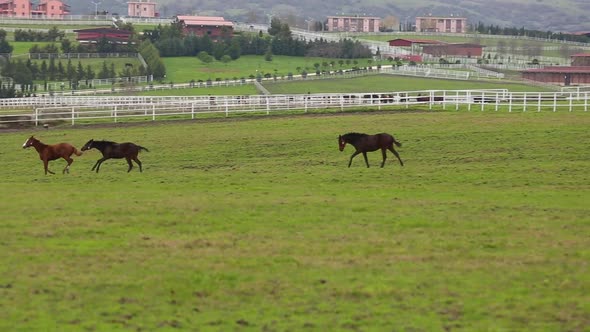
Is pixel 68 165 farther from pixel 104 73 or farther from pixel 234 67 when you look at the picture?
pixel 234 67

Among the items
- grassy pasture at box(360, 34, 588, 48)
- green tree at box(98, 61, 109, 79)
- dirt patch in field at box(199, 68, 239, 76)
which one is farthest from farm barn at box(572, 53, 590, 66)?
green tree at box(98, 61, 109, 79)

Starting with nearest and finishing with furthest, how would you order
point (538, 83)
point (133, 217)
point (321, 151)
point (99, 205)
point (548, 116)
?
point (133, 217) → point (99, 205) → point (321, 151) → point (548, 116) → point (538, 83)

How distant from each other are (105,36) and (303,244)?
113972 mm

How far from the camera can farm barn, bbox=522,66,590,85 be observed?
10600cm

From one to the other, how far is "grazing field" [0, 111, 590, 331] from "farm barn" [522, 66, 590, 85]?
7292 cm

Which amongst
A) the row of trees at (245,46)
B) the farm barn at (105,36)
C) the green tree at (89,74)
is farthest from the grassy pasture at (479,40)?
the green tree at (89,74)

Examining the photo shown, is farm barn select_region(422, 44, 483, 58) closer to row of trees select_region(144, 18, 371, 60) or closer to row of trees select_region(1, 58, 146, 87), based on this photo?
row of trees select_region(144, 18, 371, 60)

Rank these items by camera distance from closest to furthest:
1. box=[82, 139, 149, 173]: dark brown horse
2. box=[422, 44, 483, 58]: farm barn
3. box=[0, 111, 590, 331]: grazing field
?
1. box=[0, 111, 590, 331]: grazing field
2. box=[82, 139, 149, 173]: dark brown horse
3. box=[422, 44, 483, 58]: farm barn

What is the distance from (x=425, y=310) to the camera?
53.1ft

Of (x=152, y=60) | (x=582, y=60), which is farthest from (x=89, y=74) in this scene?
(x=582, y=60)

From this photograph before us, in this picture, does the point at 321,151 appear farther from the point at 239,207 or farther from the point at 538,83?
the point at 538,83

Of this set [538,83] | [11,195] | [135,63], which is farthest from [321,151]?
[135,63]

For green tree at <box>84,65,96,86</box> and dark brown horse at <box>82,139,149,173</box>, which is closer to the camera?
dark brown horse at <box>82,139,149,173</box>

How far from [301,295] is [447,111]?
3511 cm
